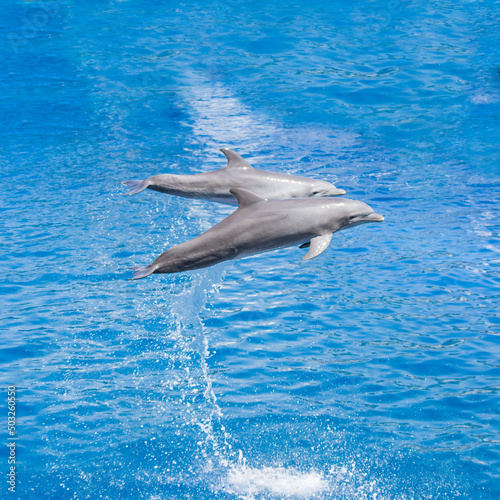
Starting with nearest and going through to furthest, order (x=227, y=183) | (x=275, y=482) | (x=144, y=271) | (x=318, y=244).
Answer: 1. (x=144, y=271)
2. (x=318, y=244)
3. (x=275, y=482)
4. (x=227, y=183)

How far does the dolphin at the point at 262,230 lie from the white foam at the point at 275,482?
2638 millimetres

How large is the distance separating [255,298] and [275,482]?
3815 millimetres

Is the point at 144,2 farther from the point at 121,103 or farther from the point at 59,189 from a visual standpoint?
the point at 59,189

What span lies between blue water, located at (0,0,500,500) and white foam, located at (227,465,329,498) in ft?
0.10

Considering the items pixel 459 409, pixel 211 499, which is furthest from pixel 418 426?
pixel 211 499

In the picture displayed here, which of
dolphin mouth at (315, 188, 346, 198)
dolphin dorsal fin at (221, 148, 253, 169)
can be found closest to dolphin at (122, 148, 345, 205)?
dolphin dorsal fin at (221, 148, 253, 169)

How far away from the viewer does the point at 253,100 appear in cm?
2208

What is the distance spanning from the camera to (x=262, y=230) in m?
6.82

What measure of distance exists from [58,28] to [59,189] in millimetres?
13907

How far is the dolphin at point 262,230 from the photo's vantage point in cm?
623

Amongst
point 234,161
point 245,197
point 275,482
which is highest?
point 245,197

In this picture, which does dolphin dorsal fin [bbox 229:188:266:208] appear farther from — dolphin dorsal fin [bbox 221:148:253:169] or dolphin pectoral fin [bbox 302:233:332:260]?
dolphin dorsal fin [bbox 221:148:253:169]

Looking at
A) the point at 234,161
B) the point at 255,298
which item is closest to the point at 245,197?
the point at 234,161

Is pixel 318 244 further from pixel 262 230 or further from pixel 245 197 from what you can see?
pixel 245 197
